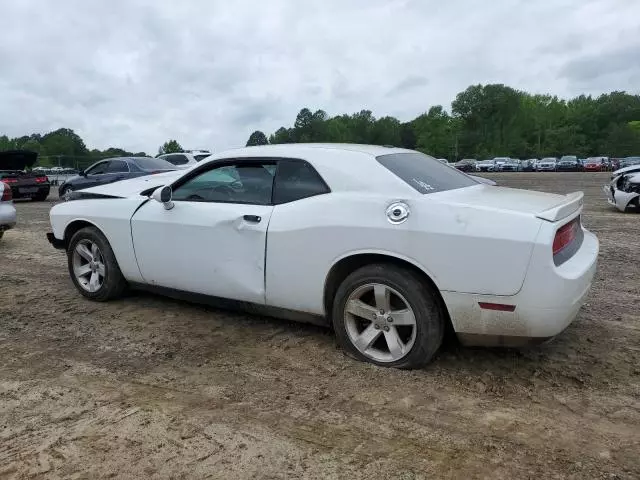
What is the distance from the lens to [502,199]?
11.9ft

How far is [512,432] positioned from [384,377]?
2.86 ft

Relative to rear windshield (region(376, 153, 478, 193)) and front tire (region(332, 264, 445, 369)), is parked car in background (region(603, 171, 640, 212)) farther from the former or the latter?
front tire (region(332, 264, 445, 369))

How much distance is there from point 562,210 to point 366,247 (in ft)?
3.87

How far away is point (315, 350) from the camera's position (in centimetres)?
398

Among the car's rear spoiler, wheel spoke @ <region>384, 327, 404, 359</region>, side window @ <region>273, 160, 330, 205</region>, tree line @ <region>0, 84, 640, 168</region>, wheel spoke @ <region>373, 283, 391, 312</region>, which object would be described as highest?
tree line @ <region>0, 84, 640, 168</region>

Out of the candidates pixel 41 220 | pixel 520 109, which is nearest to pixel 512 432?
pixel 41 220

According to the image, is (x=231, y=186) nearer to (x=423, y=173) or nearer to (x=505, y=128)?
(x=423, y=173)

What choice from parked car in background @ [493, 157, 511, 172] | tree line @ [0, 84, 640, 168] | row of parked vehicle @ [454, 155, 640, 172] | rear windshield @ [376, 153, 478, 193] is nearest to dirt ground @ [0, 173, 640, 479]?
rear windshield @ [376, 153, 478, 193]

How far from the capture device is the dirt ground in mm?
2590

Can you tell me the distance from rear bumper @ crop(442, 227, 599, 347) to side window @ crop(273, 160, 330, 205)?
117 cm

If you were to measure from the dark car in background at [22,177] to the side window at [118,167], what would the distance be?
A: 3.46m

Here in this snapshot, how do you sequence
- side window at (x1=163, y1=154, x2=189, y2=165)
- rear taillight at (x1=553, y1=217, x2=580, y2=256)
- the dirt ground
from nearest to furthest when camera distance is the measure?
the dirt ground, rear taillight at (x1=553, y1=217, x2=580, y2=256), side window at (x1=163, y1=154, x2=189, y2=165)

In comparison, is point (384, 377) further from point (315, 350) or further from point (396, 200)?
point (396, 200)

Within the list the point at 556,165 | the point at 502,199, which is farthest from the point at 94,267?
the point at 556,165
